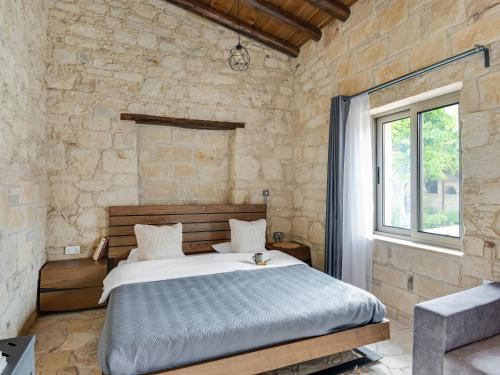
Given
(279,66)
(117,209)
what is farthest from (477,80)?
(117,209)

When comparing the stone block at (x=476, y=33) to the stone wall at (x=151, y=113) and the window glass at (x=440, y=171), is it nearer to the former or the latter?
the window glass at (x=440, y=171)

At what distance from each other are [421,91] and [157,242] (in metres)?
2.76

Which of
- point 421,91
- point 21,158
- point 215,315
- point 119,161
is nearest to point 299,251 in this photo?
point 215,315

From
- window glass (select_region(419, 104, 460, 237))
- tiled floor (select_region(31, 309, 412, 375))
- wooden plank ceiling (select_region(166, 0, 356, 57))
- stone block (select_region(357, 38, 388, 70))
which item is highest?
wooden plank ceiling (select_region(166, 0, 356, 57))

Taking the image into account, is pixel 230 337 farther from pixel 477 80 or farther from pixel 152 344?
pixel 477 80

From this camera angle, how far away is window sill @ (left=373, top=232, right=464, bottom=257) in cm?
234

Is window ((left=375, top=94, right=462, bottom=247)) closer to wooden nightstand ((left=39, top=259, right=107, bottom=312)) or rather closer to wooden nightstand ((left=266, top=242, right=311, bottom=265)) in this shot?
wooden nightstand ((left=266, top=242, right=311, bottom=265))

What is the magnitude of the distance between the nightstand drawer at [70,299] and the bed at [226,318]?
1.79ft

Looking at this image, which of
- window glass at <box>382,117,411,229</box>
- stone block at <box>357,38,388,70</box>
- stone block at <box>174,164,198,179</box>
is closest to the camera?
stone block at <box>357,38,388,70</box>

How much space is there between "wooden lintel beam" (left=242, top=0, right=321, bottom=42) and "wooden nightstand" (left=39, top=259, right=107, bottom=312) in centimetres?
324

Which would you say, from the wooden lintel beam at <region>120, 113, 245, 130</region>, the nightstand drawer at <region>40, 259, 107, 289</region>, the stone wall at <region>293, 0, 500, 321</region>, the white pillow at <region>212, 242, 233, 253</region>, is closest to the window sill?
the stone wall at <region>293, 0, 500, 321</region>

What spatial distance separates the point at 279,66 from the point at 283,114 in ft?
2.20

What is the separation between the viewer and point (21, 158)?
2.46 meters

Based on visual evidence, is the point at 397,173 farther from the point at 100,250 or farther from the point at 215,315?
the point at 100,250
